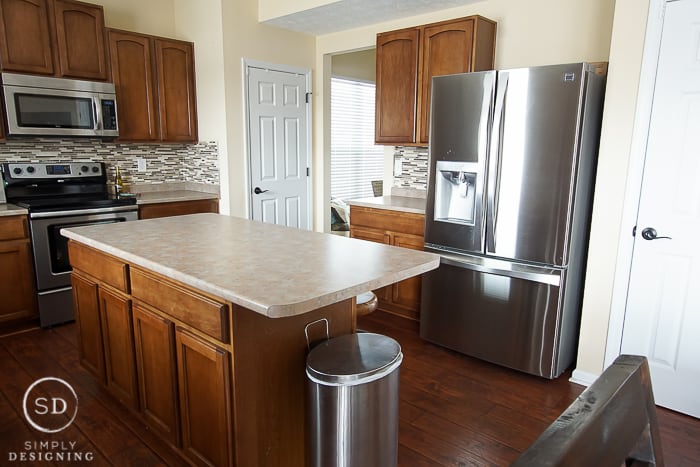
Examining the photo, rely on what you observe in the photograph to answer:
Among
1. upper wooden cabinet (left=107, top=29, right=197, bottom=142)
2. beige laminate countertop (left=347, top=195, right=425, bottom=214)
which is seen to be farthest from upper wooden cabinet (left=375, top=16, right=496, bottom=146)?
upper wooden cabinet (left=107, top=29, right=197, bottom=142)

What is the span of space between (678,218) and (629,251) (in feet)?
0.92

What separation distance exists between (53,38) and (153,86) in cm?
80

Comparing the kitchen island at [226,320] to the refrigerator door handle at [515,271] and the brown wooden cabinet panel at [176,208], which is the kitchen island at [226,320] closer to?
the refrigerator door handle at [515,271]

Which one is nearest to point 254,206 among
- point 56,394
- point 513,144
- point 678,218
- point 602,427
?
point 56,394

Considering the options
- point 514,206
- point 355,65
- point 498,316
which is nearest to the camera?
point 514,206

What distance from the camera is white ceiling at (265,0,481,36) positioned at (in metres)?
3.56

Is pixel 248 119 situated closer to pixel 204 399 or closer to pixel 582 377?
pixel 204 399

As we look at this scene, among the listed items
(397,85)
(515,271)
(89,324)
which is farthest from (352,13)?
(89,324)

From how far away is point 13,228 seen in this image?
3199mm

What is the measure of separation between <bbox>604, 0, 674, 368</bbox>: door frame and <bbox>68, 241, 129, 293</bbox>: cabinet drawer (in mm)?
2518

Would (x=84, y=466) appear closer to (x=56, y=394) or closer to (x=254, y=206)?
(x=56, y=394)

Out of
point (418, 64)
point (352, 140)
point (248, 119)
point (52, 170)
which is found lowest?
point (52, 170)

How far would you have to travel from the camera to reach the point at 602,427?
58cm

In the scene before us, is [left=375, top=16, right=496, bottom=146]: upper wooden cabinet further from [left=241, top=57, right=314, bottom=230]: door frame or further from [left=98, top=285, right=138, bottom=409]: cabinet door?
[left=98, top=285, right=138, bottom=409]: cabinet door
